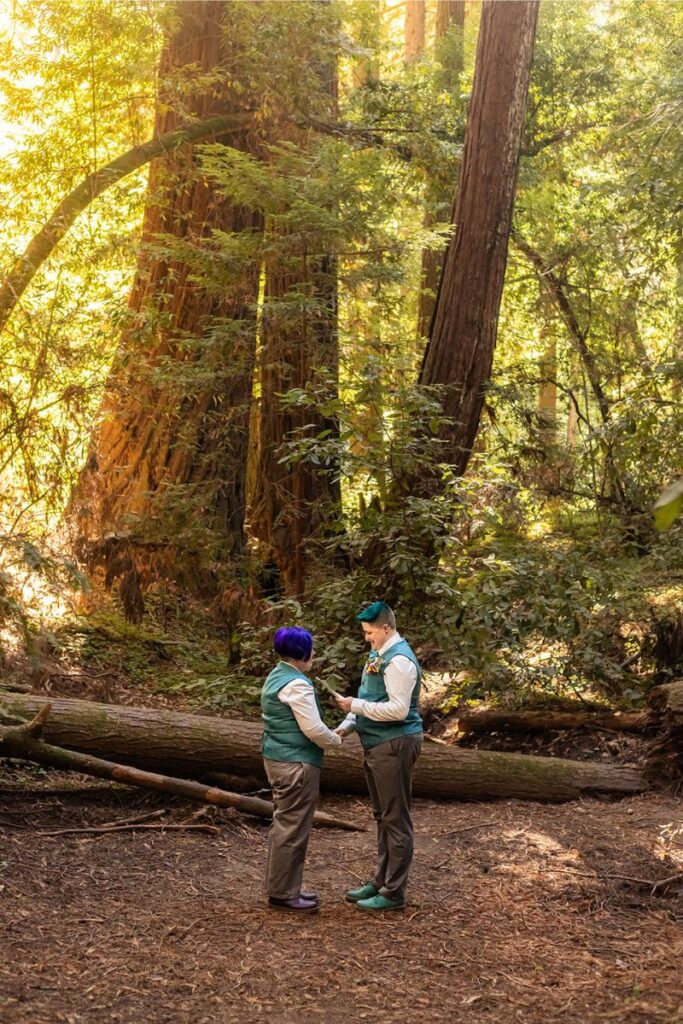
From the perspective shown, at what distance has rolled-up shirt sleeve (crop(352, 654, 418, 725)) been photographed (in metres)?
5.75

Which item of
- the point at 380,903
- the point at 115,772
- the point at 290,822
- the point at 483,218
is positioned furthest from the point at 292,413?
the point at 380,903

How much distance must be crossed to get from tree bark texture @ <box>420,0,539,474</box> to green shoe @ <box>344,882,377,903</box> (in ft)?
18.8

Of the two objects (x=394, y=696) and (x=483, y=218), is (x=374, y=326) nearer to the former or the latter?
(x=483, y=218)

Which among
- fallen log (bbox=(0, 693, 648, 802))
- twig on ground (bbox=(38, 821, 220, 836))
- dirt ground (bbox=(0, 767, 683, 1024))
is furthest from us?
fallen log (bbox=(0, 693, 648, 802))

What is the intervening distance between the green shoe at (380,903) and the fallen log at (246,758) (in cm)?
223

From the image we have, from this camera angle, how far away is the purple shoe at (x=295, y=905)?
5824mm

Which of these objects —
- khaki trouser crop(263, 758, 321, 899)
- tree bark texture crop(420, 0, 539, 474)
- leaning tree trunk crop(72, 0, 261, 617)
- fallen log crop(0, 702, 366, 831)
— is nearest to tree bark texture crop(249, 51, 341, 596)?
leaning tree trunk crop(72, 0, 261, 617)

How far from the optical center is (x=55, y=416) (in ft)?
29.7

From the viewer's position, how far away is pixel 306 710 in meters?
5.73

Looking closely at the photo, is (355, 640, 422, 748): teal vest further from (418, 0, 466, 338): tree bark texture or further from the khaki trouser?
(418, 0, 466, 338): tree bark texture

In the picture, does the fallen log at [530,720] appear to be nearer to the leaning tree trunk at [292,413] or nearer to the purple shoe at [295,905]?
the leaning tree trunk at [292,413]

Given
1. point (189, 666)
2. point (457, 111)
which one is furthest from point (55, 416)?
point (457, 111)

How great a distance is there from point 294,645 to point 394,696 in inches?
24.9

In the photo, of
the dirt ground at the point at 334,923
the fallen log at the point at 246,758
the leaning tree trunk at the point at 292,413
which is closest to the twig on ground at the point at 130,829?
the dirt ground at the point at 334,923
